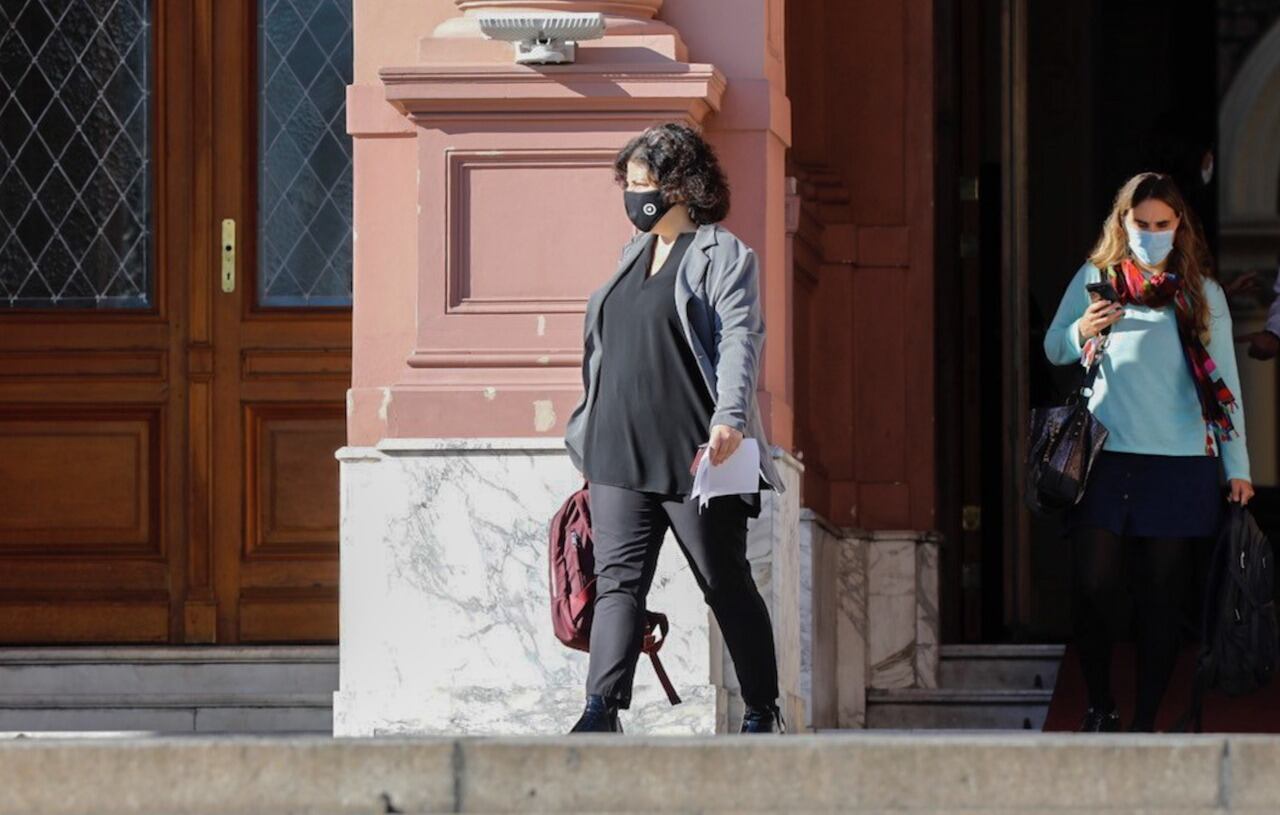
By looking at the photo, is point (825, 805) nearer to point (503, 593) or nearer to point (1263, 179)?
point (503, 593)

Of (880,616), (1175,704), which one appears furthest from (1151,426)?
(880,616)

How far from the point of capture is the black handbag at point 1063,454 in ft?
34.7

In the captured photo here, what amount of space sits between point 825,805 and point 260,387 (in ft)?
16.2

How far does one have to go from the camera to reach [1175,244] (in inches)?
421

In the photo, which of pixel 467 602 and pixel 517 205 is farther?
pixel 517 205

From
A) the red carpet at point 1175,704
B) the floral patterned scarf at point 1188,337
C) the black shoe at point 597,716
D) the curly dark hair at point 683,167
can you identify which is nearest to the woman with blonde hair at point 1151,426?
the floral patterned scarf at point 1188,337

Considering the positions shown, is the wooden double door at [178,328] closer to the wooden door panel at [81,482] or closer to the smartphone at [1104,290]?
the wooden door panel at [81,482]

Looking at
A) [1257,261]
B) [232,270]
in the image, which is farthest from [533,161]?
[1257,261]

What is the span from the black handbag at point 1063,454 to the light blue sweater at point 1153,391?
6 cm

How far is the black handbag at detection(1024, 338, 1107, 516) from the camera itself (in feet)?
34.7

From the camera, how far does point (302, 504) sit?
42.0ft

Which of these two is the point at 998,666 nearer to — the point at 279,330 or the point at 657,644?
the point at 279,330

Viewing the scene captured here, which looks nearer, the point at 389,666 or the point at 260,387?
the point at 389,666

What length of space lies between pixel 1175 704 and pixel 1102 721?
7.46 ft
